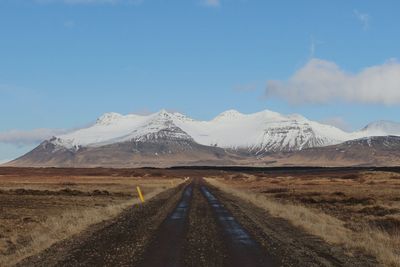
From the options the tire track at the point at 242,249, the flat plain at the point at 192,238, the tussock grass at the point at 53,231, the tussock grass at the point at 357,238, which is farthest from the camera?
the tussock grass at the point at 53,231

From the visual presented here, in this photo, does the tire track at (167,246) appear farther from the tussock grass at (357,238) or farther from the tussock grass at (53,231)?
the tussock grass at (357,238)

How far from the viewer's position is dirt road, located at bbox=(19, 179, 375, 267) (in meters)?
17.7

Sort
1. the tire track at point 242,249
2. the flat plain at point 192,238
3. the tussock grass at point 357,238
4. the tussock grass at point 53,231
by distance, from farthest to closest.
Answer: the tussock grass at point 53,231
the tussock grass at point 357,238
the flat plain at point 192,238
the tire track at point 242,249

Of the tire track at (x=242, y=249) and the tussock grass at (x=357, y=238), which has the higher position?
the tire track at (x=242, y=249)

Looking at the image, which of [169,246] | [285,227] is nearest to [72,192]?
[285,227]

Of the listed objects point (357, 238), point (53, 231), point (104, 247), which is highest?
point (53, 231)

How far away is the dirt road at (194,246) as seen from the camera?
17.7 meters

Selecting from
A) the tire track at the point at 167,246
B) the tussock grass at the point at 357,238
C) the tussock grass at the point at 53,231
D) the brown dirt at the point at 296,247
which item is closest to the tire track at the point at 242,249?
the brown dirt at the point at 296,247

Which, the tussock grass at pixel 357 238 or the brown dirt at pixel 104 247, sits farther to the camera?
the tussock grass at pixel 357 238

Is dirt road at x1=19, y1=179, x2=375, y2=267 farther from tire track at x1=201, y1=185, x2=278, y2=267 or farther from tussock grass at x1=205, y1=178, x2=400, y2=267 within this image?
tussock grass at x1=205, y1=178, x2=400, y2=267

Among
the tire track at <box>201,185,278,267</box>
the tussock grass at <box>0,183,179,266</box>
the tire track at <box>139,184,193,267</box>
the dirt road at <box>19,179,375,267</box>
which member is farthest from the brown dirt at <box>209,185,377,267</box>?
the tussock grass at <box>0,183,179,266</box>

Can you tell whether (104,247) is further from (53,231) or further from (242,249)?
(53,231)

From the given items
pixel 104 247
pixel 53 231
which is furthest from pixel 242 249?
pixel 53 231

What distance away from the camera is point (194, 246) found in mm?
20938
